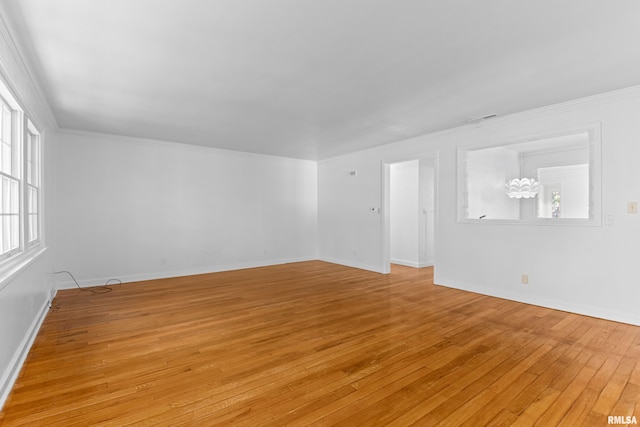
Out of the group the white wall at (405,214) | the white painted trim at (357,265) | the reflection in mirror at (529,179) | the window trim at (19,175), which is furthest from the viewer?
the white wall at (405,214)

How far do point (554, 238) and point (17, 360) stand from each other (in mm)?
5598

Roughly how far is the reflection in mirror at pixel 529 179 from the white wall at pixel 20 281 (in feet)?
17.1

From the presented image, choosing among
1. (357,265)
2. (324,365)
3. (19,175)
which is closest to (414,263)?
(357,265)

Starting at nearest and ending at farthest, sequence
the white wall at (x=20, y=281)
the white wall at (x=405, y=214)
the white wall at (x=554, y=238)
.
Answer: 1. the white wall at (x=20, y=281)
2. the white wall at (x=554, y=238)
3. the white wall at (x=405, y=214)

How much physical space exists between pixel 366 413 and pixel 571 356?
1998mm

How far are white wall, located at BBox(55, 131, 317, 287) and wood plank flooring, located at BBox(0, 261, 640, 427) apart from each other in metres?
1.40

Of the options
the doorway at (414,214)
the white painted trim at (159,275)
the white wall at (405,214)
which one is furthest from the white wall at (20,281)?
the white wall at (405,214)

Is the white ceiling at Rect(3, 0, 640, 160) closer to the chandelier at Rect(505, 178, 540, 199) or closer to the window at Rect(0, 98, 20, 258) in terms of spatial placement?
the window at Rect(0, 98, 20, 258)

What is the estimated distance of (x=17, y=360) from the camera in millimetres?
2342

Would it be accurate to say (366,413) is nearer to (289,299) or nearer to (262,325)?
(262,325)

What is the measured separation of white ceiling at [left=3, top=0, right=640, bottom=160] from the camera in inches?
78.3

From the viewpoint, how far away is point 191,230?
603 centimetres

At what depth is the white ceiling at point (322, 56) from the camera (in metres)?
1.99

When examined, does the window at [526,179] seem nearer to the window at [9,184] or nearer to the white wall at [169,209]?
the white wall at [169,209]
